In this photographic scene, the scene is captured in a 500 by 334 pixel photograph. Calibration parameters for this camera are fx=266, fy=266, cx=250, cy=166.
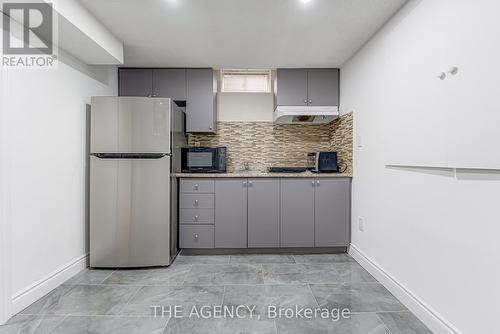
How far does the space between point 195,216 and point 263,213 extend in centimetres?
77

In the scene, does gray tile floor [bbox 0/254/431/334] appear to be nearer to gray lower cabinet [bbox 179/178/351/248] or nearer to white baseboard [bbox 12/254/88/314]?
white baseboard [bbox 12/254/88/314]

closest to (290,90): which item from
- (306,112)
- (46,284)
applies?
(306,112)

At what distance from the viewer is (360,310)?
188 centimetres

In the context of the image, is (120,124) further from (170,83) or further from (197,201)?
(197,201)

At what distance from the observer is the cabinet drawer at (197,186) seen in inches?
118

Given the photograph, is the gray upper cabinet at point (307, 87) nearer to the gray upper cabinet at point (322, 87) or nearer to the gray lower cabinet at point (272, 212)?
the gray upper cabinet at point (322, 87)

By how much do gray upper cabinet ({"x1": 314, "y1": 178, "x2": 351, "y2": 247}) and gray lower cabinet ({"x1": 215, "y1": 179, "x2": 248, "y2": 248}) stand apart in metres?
0.83

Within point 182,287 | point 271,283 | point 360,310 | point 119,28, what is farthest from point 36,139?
point 360,310

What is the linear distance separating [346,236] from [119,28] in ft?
10.2

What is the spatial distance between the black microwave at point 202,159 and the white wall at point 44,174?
1068 millimetres

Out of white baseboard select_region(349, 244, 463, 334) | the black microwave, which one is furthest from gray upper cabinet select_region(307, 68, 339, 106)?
white baseboard select_region(349, 244, 463, 334)

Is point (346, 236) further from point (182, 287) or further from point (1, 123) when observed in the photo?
point (1, 123)

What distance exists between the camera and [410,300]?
1887 millimetres

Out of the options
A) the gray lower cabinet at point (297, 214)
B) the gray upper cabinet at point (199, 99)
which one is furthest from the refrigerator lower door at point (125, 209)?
the gray lower cabinet at point (297, 214)
